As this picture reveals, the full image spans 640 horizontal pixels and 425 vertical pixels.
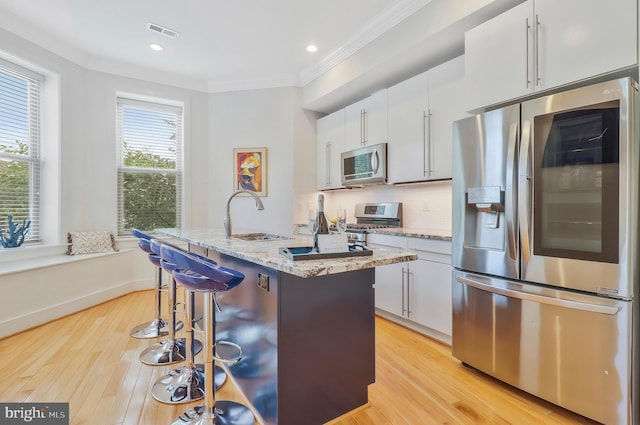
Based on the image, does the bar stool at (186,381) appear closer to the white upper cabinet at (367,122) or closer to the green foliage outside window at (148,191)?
the white upper cabinet at (367,122)

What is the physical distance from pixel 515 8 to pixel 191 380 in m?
3.09

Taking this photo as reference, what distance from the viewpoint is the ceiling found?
2.87 meters

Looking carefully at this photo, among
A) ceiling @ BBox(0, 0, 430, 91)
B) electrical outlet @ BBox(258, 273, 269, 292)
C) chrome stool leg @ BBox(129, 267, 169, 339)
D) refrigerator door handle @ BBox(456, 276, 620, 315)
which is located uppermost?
ceiling @ BBox(0, 0, 430, 91)

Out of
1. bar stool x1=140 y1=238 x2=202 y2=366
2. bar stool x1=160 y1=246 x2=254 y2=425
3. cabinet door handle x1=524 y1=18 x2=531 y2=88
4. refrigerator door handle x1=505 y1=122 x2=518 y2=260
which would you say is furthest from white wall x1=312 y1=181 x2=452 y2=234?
bar stool x1=140 y1=238 x2=202 y2=366

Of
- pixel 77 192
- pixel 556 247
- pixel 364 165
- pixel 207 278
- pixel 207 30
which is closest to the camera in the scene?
pixel 207 278

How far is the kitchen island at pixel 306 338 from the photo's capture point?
58.3 inches

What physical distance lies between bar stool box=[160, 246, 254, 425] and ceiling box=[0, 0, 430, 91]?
252 centimetres

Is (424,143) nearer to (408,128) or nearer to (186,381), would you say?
(408,128)

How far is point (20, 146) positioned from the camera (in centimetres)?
337

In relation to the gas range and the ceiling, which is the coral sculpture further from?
the gas range

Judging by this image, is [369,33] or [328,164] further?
[328,164]

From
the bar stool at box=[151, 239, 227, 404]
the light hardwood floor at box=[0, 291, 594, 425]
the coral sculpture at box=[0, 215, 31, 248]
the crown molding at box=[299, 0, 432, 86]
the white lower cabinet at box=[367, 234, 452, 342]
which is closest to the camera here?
the light hardwood floor at box=[0, 291, 594, 425]

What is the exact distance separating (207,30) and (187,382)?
3259mm

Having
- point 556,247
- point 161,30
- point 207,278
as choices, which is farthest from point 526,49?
point 161,30
